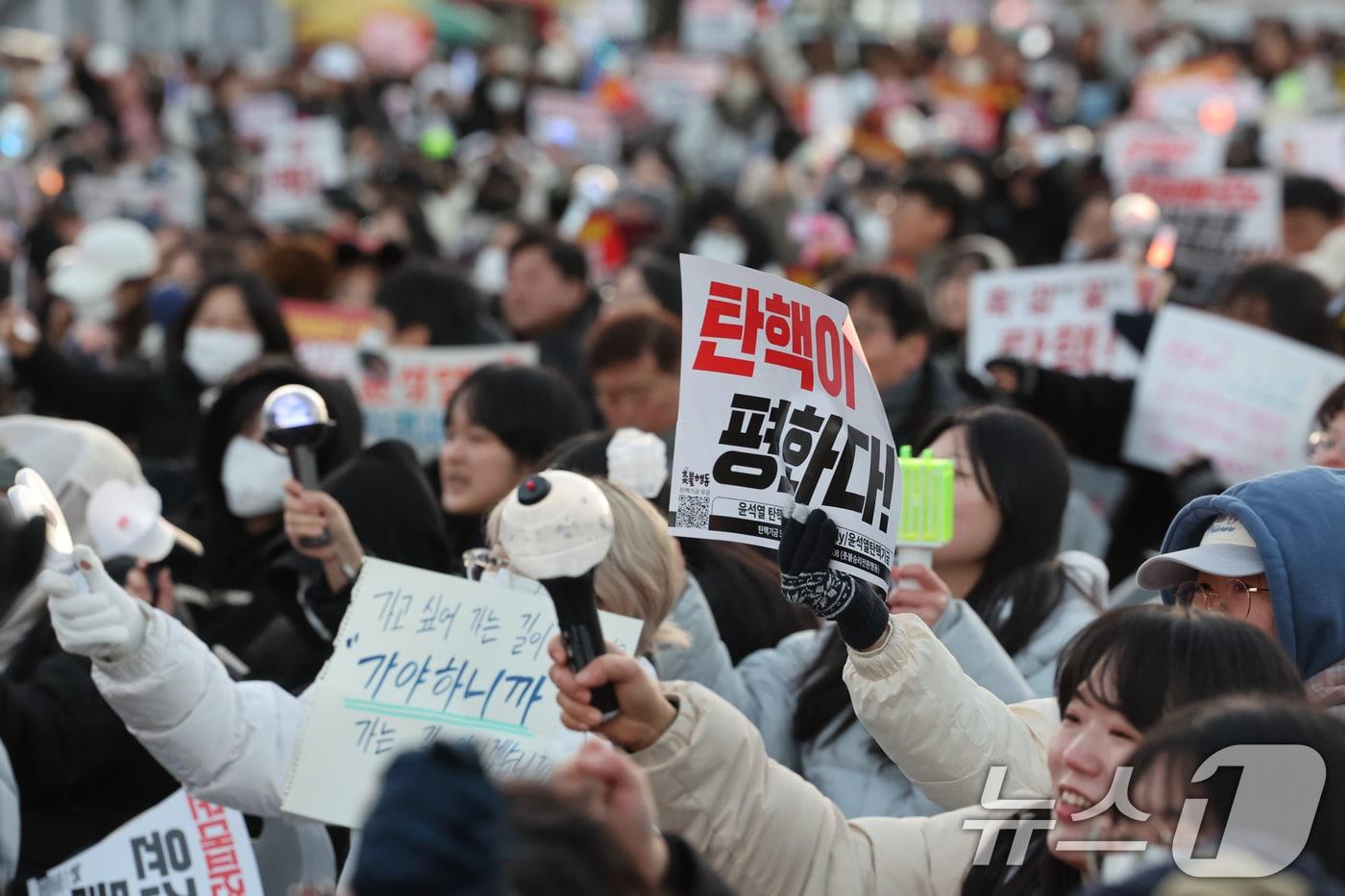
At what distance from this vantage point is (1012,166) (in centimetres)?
1460

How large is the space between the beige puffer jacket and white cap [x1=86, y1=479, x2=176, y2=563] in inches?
89.9

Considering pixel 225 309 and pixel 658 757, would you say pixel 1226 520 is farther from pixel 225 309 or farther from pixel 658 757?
pixel 225 309

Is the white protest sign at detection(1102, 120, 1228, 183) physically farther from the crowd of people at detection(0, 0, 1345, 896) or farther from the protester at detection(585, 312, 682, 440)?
the protester at detection(585, 312, 682, 440)

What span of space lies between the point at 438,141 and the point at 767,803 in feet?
48.9

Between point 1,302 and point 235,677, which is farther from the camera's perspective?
point 1,302

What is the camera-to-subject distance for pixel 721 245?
10891 millimetres

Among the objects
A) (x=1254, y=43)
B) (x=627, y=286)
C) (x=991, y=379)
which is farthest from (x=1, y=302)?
(x=1254, y=43)

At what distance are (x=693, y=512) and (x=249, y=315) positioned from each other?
14.8 feet

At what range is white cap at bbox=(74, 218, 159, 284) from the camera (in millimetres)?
9945

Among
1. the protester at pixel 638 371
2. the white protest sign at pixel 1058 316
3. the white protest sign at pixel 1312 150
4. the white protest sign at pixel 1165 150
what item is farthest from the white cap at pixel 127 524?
the white protest sign at pixel 1312 150

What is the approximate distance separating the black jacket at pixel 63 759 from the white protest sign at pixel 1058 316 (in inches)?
161

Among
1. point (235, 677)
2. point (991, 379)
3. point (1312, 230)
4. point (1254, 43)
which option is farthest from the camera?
point (1254, 43)

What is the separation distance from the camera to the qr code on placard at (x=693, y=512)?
3043 millimetres

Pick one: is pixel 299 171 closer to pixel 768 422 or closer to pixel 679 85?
pixel 679 85
